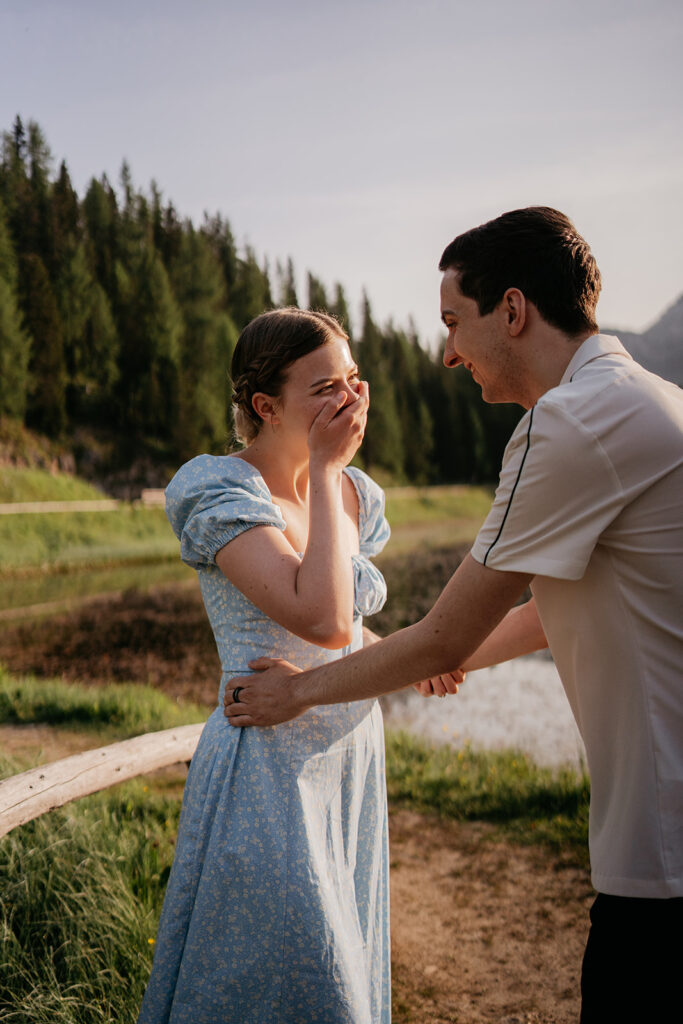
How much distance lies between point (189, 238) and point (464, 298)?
4392cm

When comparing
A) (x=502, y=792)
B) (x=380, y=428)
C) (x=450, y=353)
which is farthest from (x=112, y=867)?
(x=380, y=428)

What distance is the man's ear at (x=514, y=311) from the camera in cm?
173

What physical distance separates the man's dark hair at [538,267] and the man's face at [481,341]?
3cm

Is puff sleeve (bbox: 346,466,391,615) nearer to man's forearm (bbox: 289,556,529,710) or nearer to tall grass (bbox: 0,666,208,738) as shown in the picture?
man's forearm (bbox: 289,556,529,710)

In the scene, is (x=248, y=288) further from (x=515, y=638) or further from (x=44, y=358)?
(x=515, y=638)

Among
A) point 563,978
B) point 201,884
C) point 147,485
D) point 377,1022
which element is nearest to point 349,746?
point 201,884

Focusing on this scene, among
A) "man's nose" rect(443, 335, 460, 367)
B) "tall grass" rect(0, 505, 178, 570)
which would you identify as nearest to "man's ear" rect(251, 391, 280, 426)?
"man's nose" rect(443, 335, 460, 367)

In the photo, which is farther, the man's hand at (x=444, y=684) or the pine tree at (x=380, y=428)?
the pine tree at (x=380, y=428)

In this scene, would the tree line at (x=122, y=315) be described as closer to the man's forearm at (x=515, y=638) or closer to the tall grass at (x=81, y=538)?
the tall grass at (x=81, y=538)

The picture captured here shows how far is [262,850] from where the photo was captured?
1.78 metres

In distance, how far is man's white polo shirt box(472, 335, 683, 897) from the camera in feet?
4.63

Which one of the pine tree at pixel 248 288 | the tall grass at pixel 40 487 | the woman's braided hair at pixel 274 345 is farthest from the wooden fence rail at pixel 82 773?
the pine tree at pixel 248 288

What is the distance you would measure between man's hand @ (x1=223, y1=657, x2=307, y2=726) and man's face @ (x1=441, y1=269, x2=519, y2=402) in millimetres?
817

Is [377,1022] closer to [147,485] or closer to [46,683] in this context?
[46,683]
